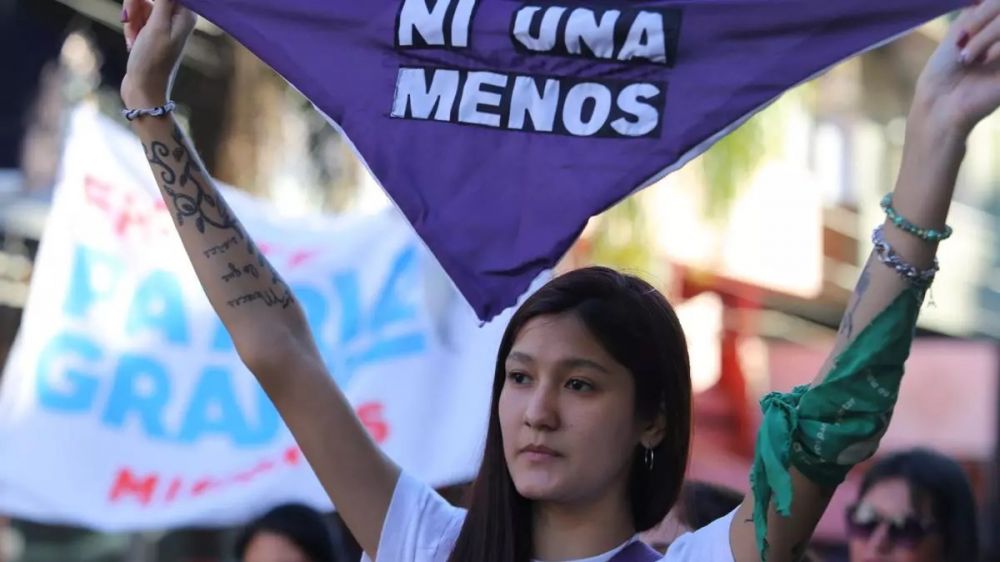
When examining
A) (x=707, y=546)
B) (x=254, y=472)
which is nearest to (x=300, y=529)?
(x=254, y=472)

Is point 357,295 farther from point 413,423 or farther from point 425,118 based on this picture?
point 425,118

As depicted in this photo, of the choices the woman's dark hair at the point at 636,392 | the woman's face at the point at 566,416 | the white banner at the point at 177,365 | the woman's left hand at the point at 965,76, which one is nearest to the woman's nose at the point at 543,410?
the woman's face at the point at 566,416

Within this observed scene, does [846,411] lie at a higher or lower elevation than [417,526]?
higher

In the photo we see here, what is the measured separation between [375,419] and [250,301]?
283cm

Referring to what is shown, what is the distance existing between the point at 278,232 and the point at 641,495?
11.4 ft

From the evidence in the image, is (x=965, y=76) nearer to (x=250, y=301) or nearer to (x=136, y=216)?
(x=250, y=301)

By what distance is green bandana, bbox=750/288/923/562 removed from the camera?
222cm

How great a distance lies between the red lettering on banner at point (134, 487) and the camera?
18.7 ft

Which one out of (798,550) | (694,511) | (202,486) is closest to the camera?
(798,550)

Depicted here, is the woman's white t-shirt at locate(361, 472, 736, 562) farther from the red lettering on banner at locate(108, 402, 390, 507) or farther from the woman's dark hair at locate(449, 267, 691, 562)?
the red lettering on banner at locate(108, 402, 390, 507)

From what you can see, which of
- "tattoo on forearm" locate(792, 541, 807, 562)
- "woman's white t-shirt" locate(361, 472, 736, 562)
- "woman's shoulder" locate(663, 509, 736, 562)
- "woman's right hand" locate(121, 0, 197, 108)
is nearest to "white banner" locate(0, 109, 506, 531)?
"woman's right hand" locate(121, 0, 197, 108)

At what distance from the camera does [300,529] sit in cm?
443

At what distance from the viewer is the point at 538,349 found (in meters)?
2.67

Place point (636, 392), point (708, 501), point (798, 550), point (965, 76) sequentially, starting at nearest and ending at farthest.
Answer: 1. point (965, 76)
2. point (798, 550)
3. point (636, 392)
4. point (708, 501)
